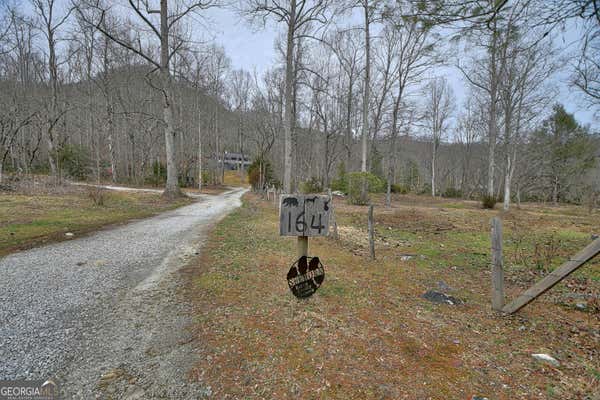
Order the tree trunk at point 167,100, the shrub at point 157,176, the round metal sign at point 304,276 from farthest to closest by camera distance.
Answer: the shrub at point 157,176 → the tree trunk at point 167,100 → the round metal sign at point 304,276

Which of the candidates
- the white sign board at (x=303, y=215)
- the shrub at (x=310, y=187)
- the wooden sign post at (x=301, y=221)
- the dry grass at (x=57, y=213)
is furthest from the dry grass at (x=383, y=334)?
the shrub at (x=310, y=187)

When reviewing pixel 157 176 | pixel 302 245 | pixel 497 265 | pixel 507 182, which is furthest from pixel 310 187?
pixel 302 245

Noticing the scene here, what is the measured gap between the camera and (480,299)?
3836 millimetres

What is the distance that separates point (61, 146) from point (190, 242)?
75.5 ft

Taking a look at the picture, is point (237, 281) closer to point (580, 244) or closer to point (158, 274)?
point (158, 274)

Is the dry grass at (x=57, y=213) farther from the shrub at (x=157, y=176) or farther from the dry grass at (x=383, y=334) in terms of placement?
the shrub at (x=157, y=176)

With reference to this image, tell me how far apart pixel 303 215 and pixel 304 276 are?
2.58 ft

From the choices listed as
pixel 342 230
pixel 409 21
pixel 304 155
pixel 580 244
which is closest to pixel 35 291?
pixel 409 21

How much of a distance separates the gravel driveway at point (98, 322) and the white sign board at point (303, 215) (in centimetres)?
151

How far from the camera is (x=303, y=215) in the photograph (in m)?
2.86

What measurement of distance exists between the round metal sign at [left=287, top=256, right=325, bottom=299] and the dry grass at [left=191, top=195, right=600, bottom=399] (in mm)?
302

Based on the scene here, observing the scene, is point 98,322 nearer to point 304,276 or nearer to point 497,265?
point 304,276

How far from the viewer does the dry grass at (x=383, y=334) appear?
2.01 meters

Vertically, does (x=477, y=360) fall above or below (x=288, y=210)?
below
